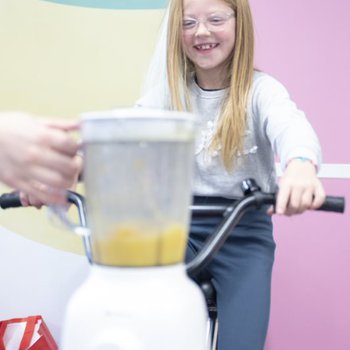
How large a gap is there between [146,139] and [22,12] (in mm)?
1382

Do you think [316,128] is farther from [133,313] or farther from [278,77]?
[133,313]

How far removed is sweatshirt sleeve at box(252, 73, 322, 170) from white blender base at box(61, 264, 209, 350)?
1.33 feet

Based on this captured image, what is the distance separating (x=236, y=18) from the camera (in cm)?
133

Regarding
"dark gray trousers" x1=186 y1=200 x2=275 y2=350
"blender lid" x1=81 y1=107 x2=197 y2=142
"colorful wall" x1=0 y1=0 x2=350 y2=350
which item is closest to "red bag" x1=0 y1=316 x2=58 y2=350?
"colorful wall" x1=0 y1=0 x2=350 y2=350

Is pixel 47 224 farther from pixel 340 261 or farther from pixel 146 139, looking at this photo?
pixel 146 139

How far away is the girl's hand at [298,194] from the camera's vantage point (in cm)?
87

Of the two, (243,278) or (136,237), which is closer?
(136,237)

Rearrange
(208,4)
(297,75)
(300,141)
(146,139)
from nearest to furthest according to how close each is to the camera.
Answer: (146,139)
(300,141)
(208,4)
(297,75)

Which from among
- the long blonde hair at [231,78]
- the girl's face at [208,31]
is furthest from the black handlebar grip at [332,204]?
the girl's face at [208,31]

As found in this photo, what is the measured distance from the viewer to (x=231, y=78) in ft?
4.47

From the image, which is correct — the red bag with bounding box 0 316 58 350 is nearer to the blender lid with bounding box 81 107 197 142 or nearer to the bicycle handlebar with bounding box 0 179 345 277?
the bicycle handlebar with bounding box 0 179 345 277

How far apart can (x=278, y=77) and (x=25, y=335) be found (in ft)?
3.82

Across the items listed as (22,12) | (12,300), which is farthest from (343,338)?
(22,12)

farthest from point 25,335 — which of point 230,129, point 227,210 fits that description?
point 227,210
